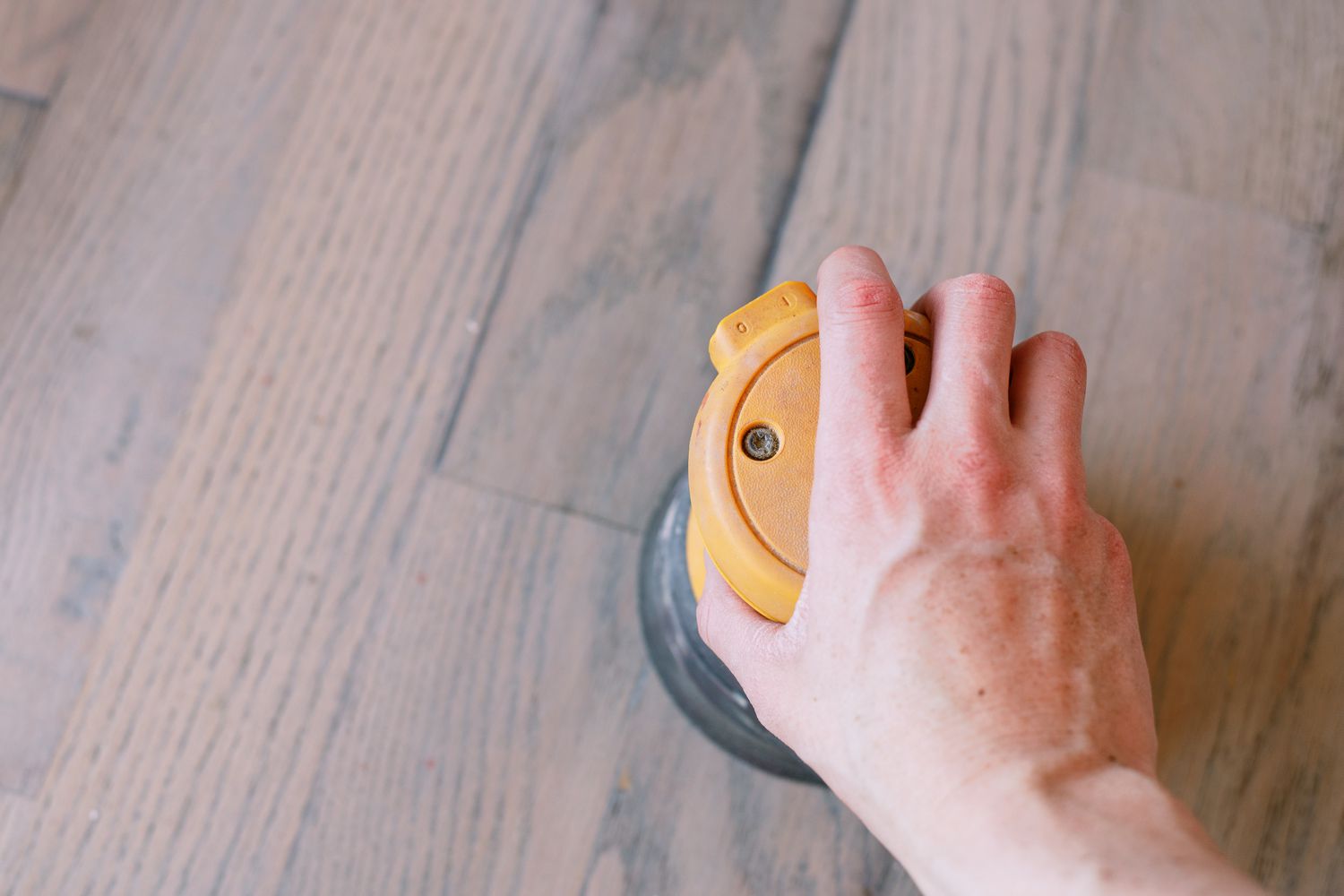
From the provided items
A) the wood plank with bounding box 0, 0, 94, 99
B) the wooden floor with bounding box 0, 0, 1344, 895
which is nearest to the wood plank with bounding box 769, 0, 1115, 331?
the wooden floor with bounding box 0, 0, 1344, 895

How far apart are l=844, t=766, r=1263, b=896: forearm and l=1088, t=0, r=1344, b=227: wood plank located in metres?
0.50

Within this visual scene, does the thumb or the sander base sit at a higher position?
the thumb

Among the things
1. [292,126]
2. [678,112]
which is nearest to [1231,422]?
[678,112]

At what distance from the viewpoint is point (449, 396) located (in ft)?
2.10

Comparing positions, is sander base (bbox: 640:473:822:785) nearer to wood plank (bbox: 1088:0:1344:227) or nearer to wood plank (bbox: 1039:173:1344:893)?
wood plank (bbox: 1039:173:1344:893)

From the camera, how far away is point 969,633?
1.07ft

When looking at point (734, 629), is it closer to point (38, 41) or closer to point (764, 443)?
point (764, 443)

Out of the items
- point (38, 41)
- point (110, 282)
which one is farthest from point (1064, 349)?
point (38, 41)

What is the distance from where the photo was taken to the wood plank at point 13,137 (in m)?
0.67

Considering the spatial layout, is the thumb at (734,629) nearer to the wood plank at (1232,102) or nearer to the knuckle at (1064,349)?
the knuckle at (1064,349)

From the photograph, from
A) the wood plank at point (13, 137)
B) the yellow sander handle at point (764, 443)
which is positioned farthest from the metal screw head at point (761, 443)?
the wood plank at point (13, 137)

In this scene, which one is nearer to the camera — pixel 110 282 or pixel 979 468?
pixel 979 468

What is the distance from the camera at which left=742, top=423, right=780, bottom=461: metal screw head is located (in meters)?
0.39

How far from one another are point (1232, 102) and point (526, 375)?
1.74 ft
